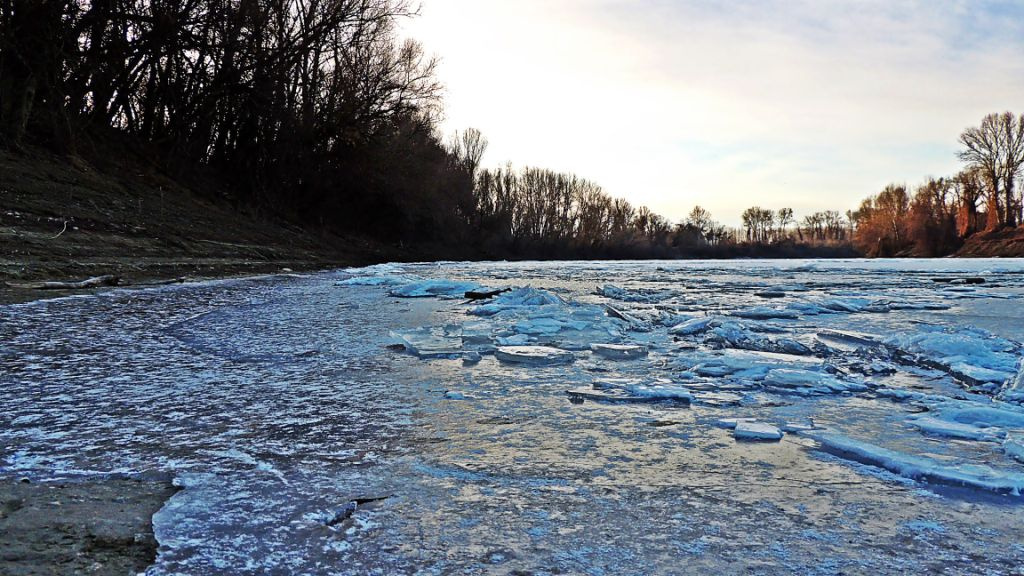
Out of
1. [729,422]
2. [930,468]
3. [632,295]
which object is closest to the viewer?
[930,468]

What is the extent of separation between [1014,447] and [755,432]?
2.33 feet

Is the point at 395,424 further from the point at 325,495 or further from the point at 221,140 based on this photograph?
the point at 221,140

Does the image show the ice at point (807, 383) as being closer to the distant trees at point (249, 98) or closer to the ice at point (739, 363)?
the ice at point (739, 363)

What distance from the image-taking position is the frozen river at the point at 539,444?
4.07 ft

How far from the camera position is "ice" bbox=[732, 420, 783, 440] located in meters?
1.99

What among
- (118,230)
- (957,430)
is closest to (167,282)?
(118,230)

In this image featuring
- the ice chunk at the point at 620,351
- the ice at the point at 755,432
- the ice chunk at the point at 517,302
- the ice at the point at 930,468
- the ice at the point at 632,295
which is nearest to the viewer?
the ice at the point at 930,468

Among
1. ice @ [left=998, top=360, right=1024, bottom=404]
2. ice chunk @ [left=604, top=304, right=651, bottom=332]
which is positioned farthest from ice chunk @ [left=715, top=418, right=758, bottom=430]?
ice chunk @ [left=604, top=304, right=651, bottom=332]

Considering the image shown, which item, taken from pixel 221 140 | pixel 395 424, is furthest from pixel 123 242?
pixel 221 140

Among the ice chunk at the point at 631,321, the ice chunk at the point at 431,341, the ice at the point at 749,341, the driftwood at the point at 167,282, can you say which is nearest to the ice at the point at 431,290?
the ice chunk at the point at 631,321

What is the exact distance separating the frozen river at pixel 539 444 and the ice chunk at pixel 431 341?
0.08 feet

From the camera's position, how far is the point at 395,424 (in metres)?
2.12

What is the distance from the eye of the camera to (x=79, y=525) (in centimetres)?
129

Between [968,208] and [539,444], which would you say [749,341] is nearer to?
[539,444]
